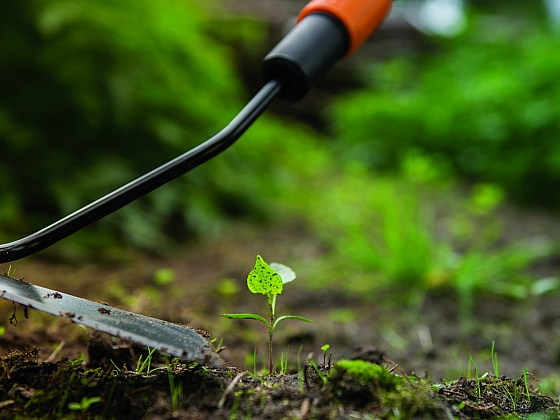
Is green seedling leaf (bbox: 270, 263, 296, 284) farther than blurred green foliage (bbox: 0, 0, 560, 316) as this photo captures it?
No

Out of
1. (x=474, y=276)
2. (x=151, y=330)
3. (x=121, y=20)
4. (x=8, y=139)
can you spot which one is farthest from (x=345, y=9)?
(x=121, y=20)

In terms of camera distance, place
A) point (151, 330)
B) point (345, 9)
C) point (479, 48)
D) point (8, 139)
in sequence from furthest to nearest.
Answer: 1. point (479, 48)
2. point (8, 139)
3. point (345, 9)
4. point (151, 330)

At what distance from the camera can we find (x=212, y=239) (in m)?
2.70

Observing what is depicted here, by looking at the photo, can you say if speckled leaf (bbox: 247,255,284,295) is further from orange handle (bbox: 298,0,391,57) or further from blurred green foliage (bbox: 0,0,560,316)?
blurred green foliage (bbox: 0,0,560,316)

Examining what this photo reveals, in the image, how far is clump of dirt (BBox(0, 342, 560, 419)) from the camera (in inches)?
26.7

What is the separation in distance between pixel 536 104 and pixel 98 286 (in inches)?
119

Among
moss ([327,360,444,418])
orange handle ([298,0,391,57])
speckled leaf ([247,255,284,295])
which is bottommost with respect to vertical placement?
moss ([327,360,444,418])

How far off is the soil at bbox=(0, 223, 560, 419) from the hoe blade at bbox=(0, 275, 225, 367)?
6cm

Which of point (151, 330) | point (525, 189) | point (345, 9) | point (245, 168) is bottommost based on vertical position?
point (151, 330)

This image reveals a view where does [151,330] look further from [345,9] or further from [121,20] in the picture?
[121,20]

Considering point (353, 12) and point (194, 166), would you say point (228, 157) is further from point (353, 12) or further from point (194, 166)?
point (194, 166)

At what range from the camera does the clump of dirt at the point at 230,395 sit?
679 millimetres

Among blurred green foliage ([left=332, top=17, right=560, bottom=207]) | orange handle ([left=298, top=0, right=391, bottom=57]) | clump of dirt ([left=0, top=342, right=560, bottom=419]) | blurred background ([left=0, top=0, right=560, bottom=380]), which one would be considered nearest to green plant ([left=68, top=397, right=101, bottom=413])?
clump of dirt ([left=0, top=342, right=560, bottom=419])

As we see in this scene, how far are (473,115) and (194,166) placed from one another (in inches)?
135
